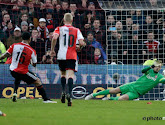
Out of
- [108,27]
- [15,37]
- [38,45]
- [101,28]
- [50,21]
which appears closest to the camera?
[15,37]

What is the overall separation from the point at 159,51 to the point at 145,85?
9.34 feet

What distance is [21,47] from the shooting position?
10578mm

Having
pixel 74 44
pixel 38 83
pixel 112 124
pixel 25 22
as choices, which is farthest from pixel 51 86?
pixel 112 124

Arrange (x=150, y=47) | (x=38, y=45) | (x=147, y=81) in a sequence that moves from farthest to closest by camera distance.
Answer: (x=150, y=47), (x=38, y=45), (x=147, y=81)

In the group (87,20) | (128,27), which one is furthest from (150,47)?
(87,20)

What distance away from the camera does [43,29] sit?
51.7ft

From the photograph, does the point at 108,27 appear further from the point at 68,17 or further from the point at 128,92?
the point at 68,17

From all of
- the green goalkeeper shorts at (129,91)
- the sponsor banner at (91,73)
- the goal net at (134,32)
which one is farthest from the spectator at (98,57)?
the green goalkeeper shorts at (129,91)

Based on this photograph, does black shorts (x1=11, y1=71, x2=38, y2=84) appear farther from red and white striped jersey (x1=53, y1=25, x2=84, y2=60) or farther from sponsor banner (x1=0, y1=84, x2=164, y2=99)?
sponsor banner (x1=0, y1=84, x2=164, y2=99)

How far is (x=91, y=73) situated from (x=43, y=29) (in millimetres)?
2385

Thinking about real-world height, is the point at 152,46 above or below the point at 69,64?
above

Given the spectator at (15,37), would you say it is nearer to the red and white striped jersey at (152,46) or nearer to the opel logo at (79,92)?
the opel logo at (79,92)

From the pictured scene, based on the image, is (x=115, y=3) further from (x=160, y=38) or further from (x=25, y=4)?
(x=25, y=4)

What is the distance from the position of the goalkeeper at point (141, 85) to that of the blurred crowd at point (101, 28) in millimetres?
1992
